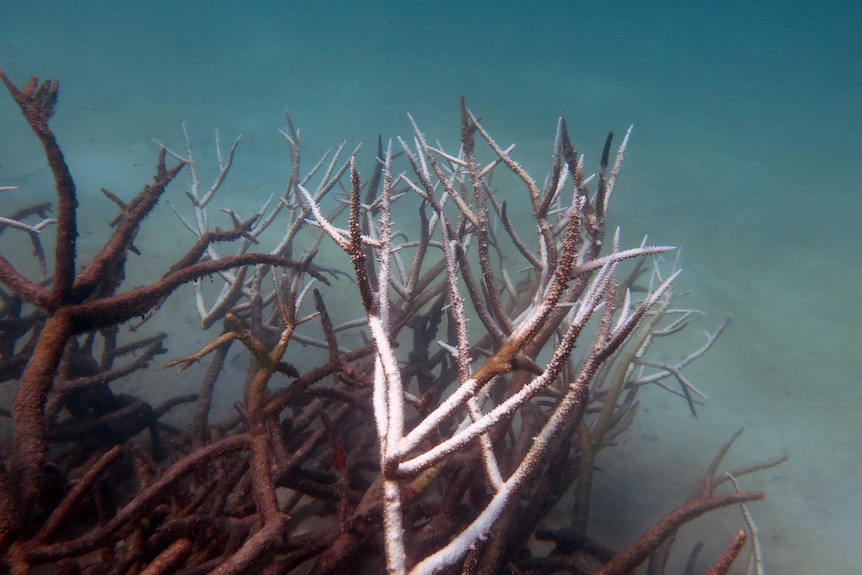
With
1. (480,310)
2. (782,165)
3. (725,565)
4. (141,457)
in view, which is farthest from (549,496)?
(782,165)

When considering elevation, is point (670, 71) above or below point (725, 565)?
above

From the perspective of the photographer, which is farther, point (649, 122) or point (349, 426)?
point (649, 122)

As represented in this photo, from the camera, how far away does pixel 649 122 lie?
21484 millimetres

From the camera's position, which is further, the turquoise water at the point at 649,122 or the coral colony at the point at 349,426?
the turquoise water at the point at 649,122

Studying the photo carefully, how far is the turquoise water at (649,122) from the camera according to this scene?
5547 mm

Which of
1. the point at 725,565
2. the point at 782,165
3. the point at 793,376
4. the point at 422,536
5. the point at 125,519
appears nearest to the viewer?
the point at 725,565

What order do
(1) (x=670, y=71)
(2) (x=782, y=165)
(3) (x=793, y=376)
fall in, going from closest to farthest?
(3) (x=793, y=376)
(2) (x=782, y=165)
(1) (x=670, y=71)

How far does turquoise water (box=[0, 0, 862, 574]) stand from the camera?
18.2 ft

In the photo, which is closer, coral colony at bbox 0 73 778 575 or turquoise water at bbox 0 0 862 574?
coral colony at bbox 0 73 778 575

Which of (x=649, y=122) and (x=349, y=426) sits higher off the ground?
(x=649, y=122)

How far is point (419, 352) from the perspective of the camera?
3.63 m

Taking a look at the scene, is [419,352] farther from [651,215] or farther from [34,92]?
[651,215]

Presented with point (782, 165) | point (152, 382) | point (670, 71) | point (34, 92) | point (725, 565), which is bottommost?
point (152, 382)

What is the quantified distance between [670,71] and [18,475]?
4390 cm
